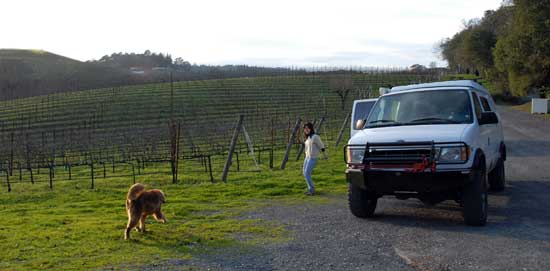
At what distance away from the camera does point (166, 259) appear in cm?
642

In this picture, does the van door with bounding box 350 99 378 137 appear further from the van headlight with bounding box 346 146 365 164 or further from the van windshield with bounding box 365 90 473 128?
the van headlight with bounding box 346 146 365 164

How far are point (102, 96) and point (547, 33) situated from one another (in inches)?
1281

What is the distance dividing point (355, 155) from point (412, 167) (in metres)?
0.87

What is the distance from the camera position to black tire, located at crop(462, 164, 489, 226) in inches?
295

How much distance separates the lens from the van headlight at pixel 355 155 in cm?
788

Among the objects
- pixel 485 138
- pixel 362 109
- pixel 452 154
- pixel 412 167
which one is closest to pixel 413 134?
pixel 412 167

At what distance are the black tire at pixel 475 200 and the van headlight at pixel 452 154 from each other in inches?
10.8

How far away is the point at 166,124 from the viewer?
35.3m

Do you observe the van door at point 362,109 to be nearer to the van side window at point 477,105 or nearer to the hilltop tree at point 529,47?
the van side window at point 477,105

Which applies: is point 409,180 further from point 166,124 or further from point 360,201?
point 166,124

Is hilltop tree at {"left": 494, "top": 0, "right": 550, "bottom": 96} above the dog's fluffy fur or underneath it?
above

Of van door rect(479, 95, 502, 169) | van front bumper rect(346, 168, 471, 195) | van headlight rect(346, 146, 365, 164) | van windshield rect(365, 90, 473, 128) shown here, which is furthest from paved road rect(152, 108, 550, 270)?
van windshield rect(365, 90, 473, 128)

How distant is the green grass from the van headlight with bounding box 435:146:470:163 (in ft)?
7.70

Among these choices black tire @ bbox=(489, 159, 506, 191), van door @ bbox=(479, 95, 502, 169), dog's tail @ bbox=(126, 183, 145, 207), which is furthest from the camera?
black tire @ bbox=(489, 159, 506, 191)
